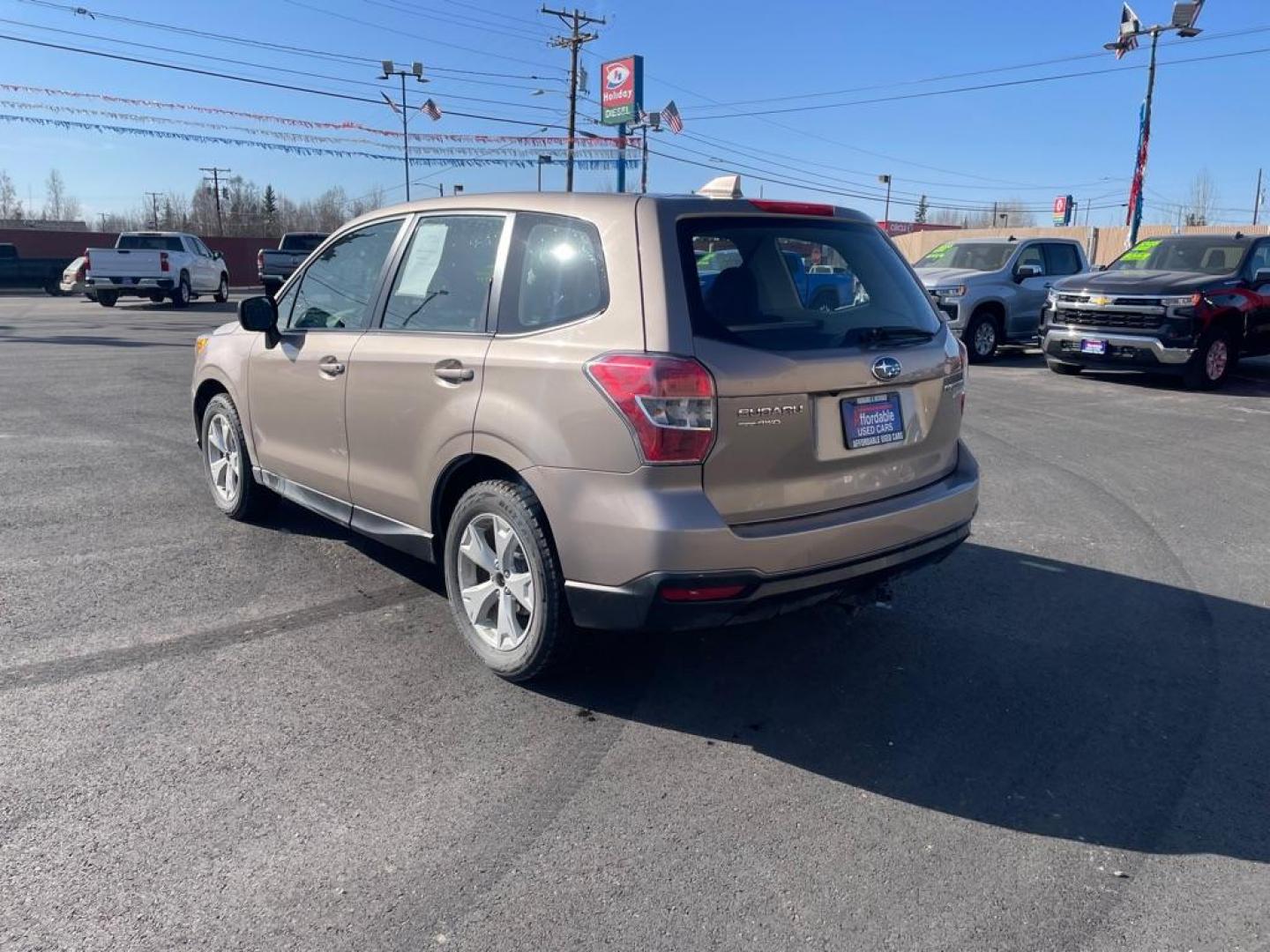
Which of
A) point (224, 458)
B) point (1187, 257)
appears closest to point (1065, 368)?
point (1187, 257)

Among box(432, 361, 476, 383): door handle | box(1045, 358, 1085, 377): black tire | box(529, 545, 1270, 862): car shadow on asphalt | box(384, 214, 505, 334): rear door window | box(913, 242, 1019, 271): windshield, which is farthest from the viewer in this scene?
box(913, 242, 1019, 271): windshield

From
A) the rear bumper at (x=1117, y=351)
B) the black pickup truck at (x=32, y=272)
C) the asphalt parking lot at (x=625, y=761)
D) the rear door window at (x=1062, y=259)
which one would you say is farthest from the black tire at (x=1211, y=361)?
the black pickup truck at (x=32, y=272)

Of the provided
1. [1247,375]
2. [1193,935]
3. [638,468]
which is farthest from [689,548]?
[1247,375]

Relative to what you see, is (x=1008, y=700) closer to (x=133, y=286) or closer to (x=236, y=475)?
(x=236, y=475)

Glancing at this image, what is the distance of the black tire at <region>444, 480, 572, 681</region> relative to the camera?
11.5 ft

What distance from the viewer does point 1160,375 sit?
13.9m

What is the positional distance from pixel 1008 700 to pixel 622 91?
47.5 metres

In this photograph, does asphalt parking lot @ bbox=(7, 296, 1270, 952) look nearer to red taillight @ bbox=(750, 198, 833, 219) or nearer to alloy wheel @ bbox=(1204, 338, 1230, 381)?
red taillight @ bbox=(750, 198, 833, 219)

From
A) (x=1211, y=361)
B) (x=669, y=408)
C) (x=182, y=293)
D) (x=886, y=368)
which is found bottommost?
(x=1211, y=361)

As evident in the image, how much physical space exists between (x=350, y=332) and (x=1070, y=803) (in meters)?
3.50

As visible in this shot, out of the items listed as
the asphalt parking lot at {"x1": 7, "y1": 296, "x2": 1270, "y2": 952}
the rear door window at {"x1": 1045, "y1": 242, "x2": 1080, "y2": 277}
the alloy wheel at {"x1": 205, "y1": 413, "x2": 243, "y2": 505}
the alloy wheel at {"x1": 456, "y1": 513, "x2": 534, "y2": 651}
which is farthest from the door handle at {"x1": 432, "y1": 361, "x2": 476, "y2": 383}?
the rear door window at {"x1": 1045, "y1": 242, "x2": 1080, "y2": 277}

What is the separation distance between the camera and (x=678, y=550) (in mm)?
Answer: 3172

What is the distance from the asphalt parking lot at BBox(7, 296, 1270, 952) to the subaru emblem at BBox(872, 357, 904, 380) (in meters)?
1.22

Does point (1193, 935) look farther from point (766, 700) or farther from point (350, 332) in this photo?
point (350, 332)
